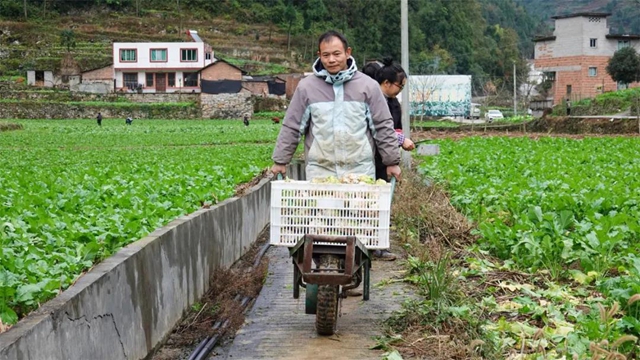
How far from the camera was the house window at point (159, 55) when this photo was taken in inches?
3492

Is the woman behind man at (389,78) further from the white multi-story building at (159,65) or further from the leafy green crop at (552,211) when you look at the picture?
the white multi-story building at (159,65)

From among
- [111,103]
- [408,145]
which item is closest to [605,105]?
[111,103]

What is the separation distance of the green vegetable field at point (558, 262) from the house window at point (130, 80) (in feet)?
260

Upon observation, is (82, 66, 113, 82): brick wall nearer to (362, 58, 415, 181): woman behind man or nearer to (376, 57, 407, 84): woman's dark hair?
(362, 58, 415, 181): woman behind man

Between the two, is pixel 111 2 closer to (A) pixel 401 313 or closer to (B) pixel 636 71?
(B) pixel 636 71

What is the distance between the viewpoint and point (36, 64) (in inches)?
3615

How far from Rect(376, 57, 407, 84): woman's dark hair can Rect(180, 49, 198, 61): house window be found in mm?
80736

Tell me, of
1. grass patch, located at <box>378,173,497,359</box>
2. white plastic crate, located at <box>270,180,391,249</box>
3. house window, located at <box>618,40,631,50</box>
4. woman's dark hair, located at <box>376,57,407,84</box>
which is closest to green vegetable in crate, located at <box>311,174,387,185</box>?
white plastic crate, located at <box>270,180,391,249</box>

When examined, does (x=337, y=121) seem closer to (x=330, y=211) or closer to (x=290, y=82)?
(x=330, y=211)

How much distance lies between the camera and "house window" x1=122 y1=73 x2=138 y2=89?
9038 centimetres

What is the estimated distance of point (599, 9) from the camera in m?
167

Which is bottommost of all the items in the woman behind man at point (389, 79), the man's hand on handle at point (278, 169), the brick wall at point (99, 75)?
the man's hand on handle at point (278, 169)

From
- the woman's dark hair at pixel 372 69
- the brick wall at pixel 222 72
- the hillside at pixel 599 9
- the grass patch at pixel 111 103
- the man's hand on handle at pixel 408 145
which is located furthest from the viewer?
the hillside at pixel 599 9

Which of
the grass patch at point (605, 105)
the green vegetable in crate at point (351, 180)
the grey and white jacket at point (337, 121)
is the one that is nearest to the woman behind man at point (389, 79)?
the grey and white jacket at point (337, 121)
